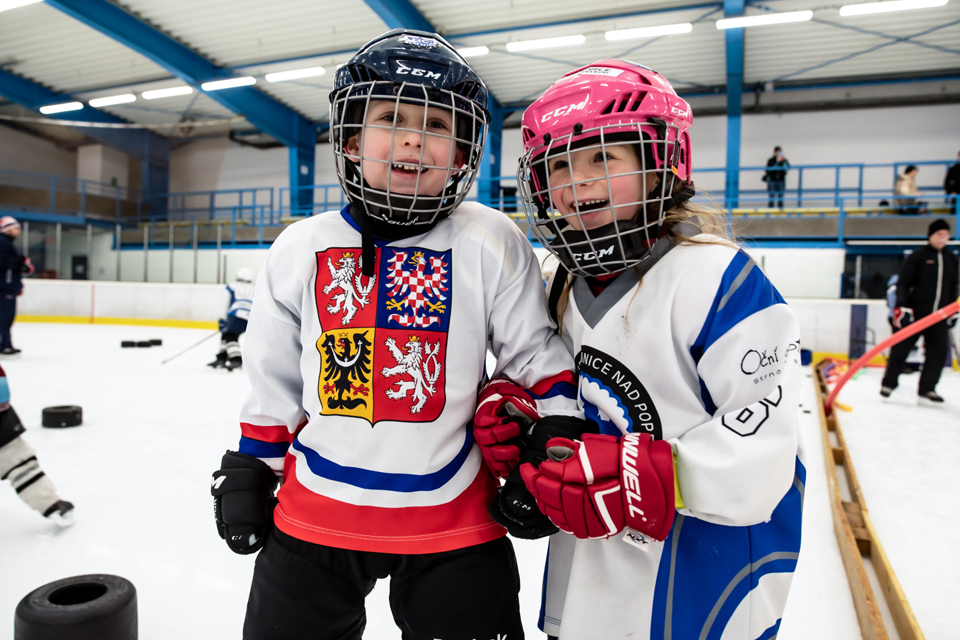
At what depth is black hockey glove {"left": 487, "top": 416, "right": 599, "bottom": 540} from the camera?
Answer: 0.88 metres

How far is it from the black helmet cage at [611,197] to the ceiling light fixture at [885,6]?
8.38 meters

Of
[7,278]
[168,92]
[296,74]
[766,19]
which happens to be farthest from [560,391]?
[168,92]

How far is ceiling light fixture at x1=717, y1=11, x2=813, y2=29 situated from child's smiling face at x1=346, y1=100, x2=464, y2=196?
835 centimetres

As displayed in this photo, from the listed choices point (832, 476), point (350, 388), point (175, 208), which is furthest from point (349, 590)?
point (175, 208)

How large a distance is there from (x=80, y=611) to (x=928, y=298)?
5.53m

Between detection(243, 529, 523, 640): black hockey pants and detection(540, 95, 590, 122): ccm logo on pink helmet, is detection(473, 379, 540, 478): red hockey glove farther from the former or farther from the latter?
detection(540, 95, 590, 122): ccm logo on pink helmet

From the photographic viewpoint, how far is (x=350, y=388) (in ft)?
3.05

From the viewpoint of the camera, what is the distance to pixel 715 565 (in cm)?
84

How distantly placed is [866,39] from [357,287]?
36.1 feet

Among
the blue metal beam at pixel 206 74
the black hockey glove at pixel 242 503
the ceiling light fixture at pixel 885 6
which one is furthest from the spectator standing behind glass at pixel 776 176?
the black hockey glove at pixel 242 503

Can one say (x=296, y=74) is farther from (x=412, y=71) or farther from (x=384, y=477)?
(x=384, y=477)

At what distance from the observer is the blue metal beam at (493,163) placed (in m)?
11.6

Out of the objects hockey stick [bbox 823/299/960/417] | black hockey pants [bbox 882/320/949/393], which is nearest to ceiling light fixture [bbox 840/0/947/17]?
black hockey pants [bbox 882/320/949/393]

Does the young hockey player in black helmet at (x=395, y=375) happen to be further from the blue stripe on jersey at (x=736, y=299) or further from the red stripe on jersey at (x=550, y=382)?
the blue stripe on jersey at (x=736, y=299)
